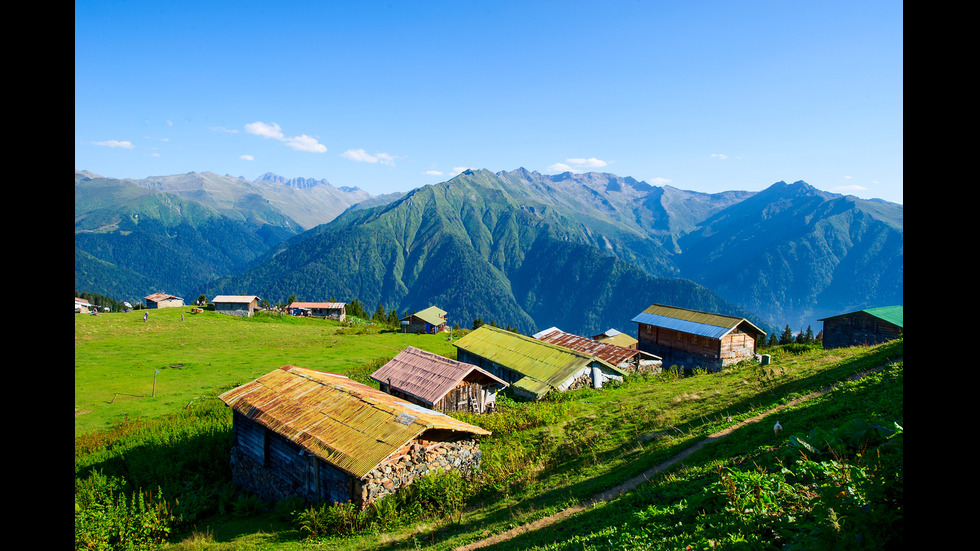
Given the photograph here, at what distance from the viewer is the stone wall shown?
1686 centimetres

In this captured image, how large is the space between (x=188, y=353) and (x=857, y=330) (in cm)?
7114

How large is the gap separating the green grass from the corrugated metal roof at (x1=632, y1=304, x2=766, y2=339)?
23.8 metres

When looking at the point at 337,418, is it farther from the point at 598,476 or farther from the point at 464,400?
the point at 464,400

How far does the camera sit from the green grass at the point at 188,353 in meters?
36.8

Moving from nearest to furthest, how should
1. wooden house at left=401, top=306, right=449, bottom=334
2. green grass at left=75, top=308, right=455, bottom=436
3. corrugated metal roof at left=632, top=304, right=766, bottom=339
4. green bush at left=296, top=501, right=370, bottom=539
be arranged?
green bush at left=296, top=501, right=370, bottom=539 → green grass at left=75, top=308, right=455, bottom=436 → corrugated metal roof at left=632, top=304, right=766, bottom=339 → wooden house at left=401, top=306, right=449, bottom=334

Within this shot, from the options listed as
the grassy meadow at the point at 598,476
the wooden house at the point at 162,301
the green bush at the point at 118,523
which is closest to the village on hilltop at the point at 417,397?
the grassy meadow at the point at 598,476

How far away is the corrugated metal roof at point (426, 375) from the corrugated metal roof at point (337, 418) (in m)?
7.20

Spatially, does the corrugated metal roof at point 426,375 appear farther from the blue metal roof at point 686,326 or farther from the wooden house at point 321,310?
the wooden house at point 321,310

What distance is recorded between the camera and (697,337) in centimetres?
4522

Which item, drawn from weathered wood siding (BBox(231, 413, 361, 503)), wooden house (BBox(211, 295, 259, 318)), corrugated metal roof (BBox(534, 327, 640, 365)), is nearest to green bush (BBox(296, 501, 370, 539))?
weathered wood siding (BBox(231, 413, 361, 503))

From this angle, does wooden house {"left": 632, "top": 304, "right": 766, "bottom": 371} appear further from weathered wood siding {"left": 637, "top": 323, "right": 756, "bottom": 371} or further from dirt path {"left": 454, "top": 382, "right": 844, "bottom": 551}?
dirt path {"left": 454, "top": 382, "right": 844, "bottom": 551}
